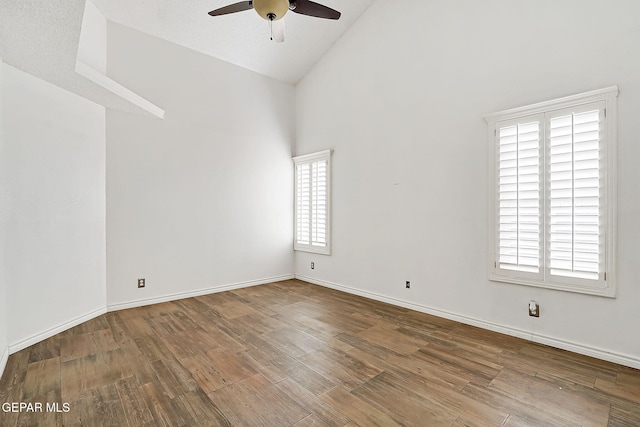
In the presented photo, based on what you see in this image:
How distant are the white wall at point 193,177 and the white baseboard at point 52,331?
0.26 metres

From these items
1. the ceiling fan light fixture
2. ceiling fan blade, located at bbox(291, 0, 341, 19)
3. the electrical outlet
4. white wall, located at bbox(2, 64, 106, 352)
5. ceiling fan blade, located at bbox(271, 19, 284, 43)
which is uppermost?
ceiling fan blade, located at bbox(291, 0, 341, 19)

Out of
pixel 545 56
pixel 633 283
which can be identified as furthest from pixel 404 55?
pixel 633 283

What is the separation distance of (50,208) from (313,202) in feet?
11.1

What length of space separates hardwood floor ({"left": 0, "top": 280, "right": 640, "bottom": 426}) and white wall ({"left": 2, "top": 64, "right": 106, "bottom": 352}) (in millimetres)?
318

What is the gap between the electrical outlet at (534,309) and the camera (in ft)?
9.53

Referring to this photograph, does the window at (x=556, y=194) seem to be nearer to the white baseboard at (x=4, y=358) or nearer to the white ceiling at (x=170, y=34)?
the white ceiling at (x=170, y=34)

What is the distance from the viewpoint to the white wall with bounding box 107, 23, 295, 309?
12.9 feet

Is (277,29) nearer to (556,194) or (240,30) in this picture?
(240,30)

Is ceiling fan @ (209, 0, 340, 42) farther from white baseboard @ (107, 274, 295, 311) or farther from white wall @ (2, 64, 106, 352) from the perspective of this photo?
white baseboard @ (107, 274, 295, 311)

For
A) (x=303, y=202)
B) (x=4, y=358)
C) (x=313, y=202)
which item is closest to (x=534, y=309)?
(x=313, y=202)

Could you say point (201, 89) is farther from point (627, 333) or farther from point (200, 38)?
point (627, 333)

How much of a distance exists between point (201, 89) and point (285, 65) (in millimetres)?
1475

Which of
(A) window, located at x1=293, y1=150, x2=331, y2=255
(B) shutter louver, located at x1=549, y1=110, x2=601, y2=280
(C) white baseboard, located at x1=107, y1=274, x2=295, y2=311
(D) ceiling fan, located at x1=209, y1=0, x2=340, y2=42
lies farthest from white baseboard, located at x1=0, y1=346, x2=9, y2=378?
(B) shutter louver, located at x1=549, y1=110, x2=601, y2=280

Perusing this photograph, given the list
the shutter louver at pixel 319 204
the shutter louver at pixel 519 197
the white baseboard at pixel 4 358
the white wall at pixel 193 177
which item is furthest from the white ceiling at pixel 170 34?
the shutter louver at pixel 519 197
